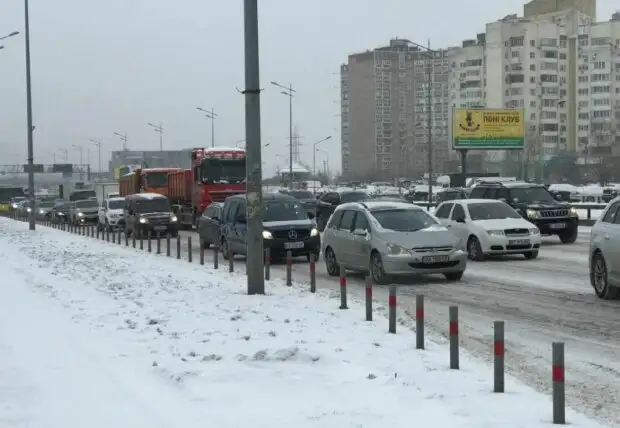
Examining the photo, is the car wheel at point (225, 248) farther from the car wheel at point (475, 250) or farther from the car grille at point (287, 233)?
the car wheel at point (475, 250)

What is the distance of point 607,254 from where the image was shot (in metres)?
12.9

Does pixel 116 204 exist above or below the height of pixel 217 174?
below

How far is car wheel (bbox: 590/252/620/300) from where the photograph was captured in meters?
13.1

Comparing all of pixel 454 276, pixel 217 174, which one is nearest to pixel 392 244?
pixel 454 276

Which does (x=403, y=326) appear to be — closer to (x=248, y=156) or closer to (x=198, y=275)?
(x=248, y=156)

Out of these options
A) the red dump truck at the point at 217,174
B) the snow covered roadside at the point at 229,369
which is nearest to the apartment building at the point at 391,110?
the red dump truck at the point at 217,174

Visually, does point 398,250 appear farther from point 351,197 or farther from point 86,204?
point 86,204

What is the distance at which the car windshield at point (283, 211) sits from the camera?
870 inches

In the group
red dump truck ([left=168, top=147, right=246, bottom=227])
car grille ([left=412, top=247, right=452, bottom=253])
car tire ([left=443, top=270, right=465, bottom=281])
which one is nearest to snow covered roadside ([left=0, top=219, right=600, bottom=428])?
car grille ([left=412, top=247, right=452, bottom=253])

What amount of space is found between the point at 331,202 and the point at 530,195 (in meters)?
13.3

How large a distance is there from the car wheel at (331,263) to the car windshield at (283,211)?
365 cm

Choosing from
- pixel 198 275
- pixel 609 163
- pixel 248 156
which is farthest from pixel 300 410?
pixel 609 163

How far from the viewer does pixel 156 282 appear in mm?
15781

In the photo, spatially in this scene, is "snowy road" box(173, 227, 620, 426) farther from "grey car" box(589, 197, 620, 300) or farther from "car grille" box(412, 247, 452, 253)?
"car grille" box(412, 247, 452, 253)
